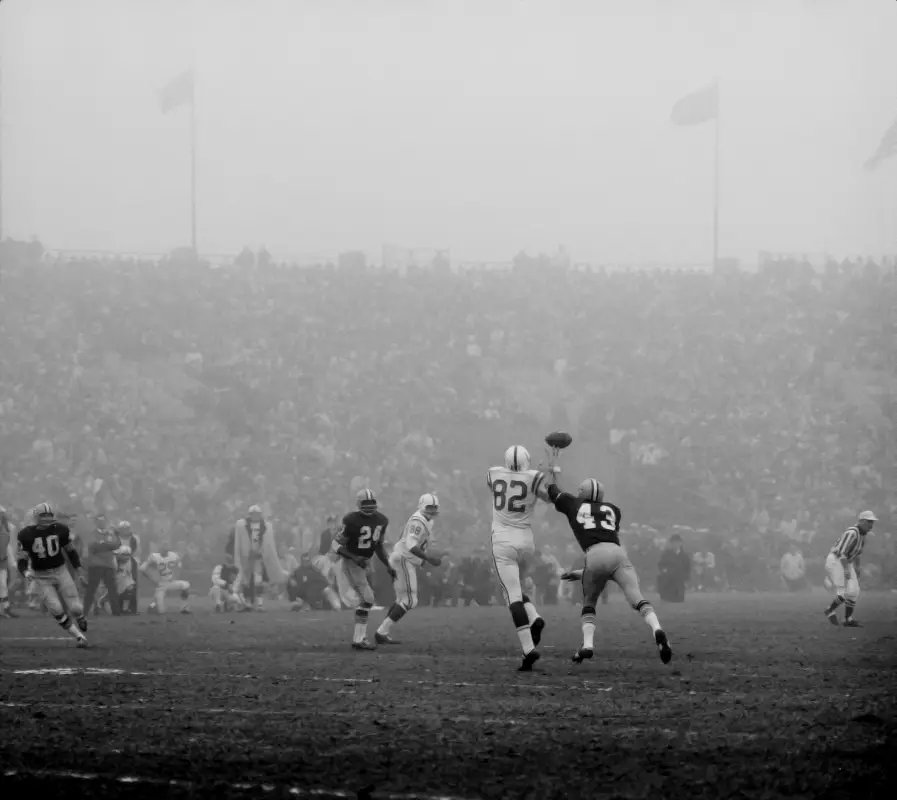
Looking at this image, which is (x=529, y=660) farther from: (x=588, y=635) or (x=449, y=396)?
(x=449, y=396)

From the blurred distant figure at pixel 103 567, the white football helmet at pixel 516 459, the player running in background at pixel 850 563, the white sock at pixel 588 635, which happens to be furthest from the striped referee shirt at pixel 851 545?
the blurred distant figure at pixel 103 567

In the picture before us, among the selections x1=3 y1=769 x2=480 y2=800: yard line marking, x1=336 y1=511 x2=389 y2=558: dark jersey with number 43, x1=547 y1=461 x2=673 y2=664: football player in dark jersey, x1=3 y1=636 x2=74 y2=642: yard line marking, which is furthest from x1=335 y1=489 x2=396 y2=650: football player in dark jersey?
x1=3 y1=769 x2=480 y2=800: yard line marking

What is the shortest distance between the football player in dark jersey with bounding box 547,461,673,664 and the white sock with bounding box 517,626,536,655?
825 millimetres

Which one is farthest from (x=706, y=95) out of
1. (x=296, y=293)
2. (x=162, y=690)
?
(x=162, y=690)

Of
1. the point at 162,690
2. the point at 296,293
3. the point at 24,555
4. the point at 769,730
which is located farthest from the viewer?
the point at 296,293

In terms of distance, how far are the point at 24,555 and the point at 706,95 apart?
1787 inches

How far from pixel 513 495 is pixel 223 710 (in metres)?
5.19

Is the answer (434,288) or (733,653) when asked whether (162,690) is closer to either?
(733,653)

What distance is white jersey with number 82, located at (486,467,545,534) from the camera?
1641 cm

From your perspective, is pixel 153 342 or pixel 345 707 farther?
pixel 153 342

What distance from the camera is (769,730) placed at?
10633mm

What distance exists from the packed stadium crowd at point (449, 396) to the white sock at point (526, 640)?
2130 centimetres

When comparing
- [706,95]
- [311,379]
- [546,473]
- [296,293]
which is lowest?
[546,473]

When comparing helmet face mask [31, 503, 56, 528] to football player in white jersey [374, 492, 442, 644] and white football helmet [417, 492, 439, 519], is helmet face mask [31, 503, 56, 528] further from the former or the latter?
white football helmet [417, 492, 439, 519]
